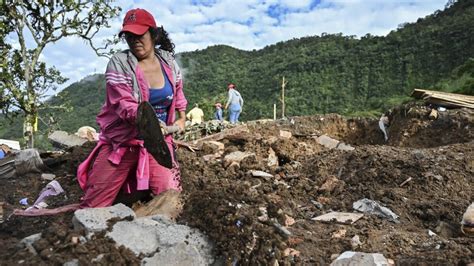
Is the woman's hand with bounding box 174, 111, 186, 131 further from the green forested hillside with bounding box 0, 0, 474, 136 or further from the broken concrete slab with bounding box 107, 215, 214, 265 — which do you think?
the green forested hillside with bounding box 0, 0, 474, 136

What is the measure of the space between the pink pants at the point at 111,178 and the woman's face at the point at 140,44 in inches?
22.6

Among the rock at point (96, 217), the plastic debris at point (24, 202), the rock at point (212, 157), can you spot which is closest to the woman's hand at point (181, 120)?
the rock at point (96, 217)

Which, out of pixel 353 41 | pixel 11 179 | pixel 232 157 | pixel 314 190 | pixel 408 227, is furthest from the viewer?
pixel 353 41

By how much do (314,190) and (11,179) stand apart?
136 inches

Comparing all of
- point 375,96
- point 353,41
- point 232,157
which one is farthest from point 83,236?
point 353,41

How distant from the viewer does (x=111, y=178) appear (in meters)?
2.85

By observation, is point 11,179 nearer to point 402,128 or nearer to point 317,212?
point 317,212

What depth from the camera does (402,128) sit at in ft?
28.2

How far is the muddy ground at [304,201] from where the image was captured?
2.16 meters

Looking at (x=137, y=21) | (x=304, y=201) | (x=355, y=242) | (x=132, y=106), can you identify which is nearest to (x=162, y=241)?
(x=132, y=106)

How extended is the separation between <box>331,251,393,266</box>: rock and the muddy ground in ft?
0.36

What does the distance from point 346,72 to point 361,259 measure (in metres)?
40.6

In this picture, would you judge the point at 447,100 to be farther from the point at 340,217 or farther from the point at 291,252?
the point at 291,252

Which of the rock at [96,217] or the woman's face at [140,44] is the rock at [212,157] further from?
the rock at [96,217]
